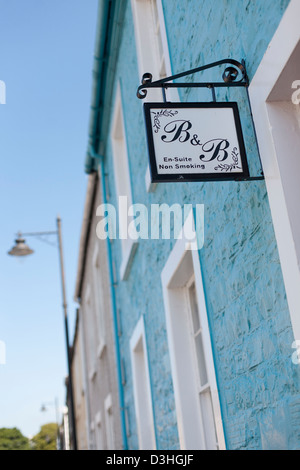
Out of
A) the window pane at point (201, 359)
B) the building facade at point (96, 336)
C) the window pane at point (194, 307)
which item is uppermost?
the building facade at point (96, 336)

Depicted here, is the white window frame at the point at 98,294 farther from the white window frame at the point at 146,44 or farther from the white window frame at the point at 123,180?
the white window frame at the point at 146,44

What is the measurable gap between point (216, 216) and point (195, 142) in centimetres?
100

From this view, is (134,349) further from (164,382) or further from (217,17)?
(217,17)

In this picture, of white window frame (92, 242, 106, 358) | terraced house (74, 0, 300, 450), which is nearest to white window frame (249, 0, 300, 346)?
terraced house (74, 0, 300, 450)

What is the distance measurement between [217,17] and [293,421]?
97.2 inches

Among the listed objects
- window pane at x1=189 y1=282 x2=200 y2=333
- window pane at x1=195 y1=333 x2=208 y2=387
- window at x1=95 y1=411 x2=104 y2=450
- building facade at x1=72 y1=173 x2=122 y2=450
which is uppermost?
building facade at x1=72 y1=173 x2=122 y2=450

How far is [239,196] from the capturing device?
369 cm

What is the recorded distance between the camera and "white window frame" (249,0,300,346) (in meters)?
2.86

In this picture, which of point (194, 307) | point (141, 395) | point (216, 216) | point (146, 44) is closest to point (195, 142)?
point (216, 216)

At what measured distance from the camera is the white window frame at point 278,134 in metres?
2.86

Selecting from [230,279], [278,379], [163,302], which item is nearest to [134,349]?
[163,302]

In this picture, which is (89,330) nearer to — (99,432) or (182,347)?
(99,432)

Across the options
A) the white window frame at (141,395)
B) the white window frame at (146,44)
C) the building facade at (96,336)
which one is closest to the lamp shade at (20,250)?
the building facade at (96,336)

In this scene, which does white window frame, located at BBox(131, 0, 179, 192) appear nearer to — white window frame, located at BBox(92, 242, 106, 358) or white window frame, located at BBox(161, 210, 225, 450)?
white window frame, located at BBox(161, 210, 225, 450)
